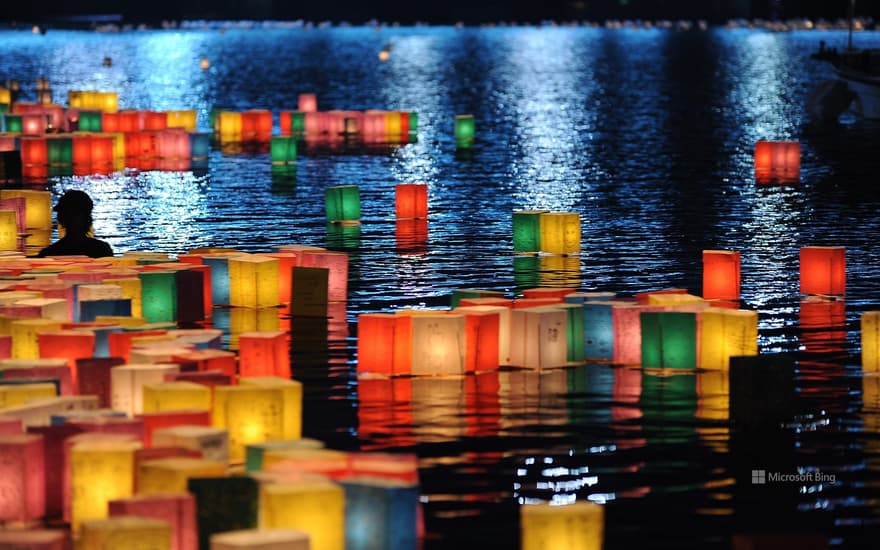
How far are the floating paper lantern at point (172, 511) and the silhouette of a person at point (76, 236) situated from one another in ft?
25.7

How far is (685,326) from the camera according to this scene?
1295 centimetres

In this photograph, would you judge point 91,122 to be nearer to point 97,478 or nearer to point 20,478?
point 20,478

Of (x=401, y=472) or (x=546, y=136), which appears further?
(x=546, y=136)

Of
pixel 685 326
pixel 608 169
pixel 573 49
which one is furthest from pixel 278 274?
pixel 573 49

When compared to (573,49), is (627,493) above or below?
below

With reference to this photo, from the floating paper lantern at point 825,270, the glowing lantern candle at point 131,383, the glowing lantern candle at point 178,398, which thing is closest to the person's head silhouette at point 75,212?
the glowing lantern candle at point 131,383

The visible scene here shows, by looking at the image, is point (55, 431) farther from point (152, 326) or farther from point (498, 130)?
point (498, 130)

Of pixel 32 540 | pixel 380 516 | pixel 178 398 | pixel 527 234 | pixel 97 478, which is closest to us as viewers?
pixel 32 540

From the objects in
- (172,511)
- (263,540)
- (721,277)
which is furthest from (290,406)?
(721,277)

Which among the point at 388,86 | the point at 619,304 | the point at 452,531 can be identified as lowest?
the point at 452,531

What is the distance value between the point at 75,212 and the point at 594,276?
5.46 m

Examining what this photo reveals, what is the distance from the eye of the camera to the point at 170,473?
340 inches

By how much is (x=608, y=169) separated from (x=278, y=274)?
699 inches

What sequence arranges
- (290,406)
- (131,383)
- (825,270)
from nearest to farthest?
(290,406), (131,383), (825,270)
